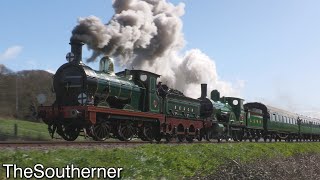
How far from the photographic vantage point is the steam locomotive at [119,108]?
16.3 m

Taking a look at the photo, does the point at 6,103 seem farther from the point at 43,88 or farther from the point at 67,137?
the point at 67,137

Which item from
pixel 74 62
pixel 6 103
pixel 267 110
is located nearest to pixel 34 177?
pixel 74 62

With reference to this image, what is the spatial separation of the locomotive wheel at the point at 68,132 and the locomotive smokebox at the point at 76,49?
2.83 meters

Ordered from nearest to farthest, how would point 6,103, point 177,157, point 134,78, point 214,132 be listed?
point 177,157
point 134,78
point 214,132
point 6,103

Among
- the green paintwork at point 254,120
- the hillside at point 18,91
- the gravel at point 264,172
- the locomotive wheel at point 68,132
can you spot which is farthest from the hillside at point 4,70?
the gravel at point 264,172

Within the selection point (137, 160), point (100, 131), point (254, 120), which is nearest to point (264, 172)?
point (137, 160)

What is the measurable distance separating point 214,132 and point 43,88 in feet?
173

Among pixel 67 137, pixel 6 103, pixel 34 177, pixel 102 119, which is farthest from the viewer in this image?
pixel 6 103

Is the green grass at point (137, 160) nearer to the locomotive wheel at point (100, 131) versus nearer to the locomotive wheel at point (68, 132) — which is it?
the locomotive wheel at point (100, 131)

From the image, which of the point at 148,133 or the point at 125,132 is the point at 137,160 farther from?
the point at 148,133

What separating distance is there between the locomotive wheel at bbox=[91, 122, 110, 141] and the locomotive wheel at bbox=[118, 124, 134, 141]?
2.17ft

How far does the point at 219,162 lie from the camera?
38.5 ft

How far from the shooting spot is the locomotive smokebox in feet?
56.9

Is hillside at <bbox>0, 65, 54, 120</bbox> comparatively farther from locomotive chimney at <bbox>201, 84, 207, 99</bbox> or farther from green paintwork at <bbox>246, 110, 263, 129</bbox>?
locomotive chimney at <bbox>201, 84, 207, 99</bbox>
